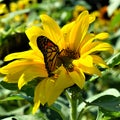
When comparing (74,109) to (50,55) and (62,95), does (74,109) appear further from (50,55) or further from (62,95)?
(62,95)

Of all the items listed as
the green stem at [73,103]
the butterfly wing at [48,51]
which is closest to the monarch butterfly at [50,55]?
the butterfly wing at [48,51]

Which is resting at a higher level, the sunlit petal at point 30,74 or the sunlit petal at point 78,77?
the sunlit petal at point 30,74

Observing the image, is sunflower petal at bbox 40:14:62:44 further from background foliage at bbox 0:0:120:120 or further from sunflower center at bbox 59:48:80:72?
background foliage at bbox 0:0:120:120

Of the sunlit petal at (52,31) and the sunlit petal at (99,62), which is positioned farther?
the sunlit petal at (52,31)

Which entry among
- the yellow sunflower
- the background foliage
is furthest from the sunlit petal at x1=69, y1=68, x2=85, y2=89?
the background foliage

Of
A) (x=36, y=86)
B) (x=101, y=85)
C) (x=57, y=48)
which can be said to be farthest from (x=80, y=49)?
(x=101, y=85)

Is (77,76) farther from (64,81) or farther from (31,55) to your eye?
(31,55)

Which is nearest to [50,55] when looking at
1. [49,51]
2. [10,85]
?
[49,51]

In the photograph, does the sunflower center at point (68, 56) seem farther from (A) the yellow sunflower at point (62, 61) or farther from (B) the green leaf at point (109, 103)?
(B) the green leaf at point (109, 103)
